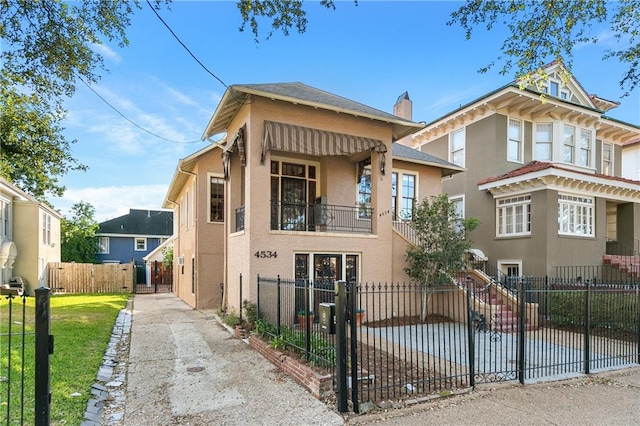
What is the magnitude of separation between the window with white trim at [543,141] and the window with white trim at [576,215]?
296 centimetres

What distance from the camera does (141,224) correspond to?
37750 mm

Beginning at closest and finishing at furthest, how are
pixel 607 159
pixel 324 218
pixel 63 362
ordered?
1. pixel 63 362
2. pixel 324 218
3. pixel 607 159

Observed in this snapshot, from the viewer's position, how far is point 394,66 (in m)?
12.8

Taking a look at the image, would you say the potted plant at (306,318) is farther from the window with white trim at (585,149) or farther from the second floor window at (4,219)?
the second floor window at (4,219)

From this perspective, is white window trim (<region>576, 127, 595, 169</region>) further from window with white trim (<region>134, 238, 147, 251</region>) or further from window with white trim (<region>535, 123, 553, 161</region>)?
window with white trim (<region>134, 238, 147, 251</region>)

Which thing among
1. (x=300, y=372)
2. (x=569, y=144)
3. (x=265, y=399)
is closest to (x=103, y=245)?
(x=300, y=372)

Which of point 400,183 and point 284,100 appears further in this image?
point 400,183

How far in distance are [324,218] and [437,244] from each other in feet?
12.1

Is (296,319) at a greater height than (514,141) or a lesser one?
lesser

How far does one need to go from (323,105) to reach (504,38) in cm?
482

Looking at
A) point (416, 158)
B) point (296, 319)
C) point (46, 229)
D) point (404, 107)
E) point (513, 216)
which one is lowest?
point (296, 319)

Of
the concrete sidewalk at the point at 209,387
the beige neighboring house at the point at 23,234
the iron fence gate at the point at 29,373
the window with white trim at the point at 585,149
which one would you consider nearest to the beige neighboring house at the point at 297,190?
the concrete sidewalk at the point at 209,387

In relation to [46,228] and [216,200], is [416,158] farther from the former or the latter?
[46,228]

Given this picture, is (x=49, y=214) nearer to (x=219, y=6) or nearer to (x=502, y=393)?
(x=219, y=6)
